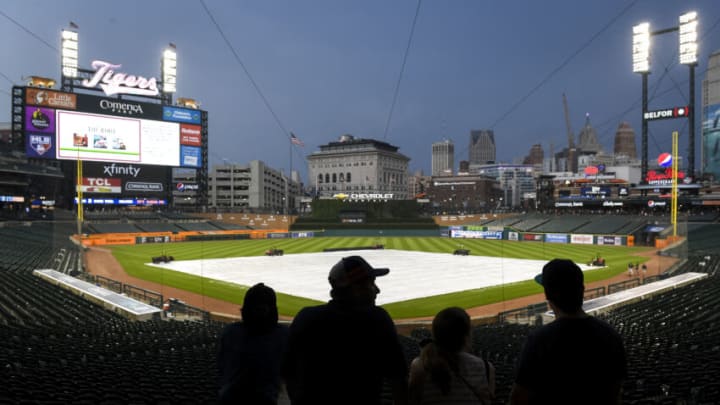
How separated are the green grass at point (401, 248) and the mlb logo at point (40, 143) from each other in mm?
18103

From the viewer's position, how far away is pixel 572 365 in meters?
2.67

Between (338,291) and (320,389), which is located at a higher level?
(338,291)

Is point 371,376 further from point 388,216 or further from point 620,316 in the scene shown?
point 388,216

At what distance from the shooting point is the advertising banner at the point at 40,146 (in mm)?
56878

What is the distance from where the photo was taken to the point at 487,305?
23719mm

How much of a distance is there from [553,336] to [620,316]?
54.6ft

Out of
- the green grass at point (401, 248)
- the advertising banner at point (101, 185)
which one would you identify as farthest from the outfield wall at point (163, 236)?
the advertising banner at point (101, 185)

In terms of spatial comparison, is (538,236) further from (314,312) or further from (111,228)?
(314,312)

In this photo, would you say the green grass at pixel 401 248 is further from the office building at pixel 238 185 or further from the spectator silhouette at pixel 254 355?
the office building at pixel 238 185

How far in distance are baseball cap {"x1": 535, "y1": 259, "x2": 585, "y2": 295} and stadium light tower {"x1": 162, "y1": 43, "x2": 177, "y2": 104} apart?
257 ft

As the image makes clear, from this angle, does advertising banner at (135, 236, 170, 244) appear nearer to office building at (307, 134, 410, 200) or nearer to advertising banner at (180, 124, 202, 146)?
advertising banner at (180, 124, 202, 146)

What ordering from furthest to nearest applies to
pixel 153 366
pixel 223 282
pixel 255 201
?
pixel 255 201 → pixel 223 282 → pixel 153 366

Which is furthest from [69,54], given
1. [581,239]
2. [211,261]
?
[581,239]

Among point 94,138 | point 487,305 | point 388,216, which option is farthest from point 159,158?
point 487,305
